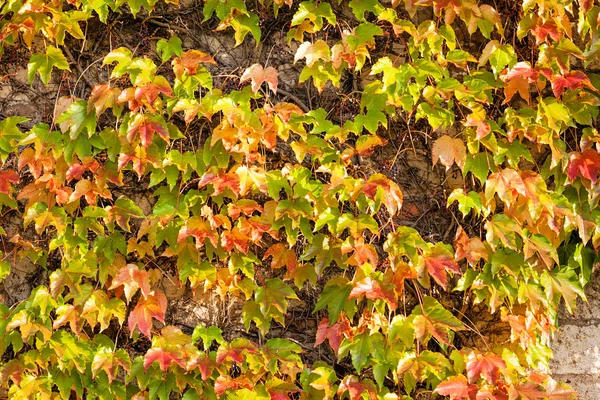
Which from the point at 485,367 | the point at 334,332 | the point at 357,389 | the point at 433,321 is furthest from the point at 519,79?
the point at 357,389

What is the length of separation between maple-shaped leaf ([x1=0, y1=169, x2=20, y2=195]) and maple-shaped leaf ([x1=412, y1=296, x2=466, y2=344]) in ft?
5.39

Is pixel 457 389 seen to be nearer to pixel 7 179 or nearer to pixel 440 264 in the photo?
pixel 440 264

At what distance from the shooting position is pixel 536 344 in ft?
9.04

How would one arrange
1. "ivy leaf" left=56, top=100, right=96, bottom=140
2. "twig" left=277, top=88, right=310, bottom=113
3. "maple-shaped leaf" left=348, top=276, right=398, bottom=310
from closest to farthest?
"maple-shaped leaf" left=348, top=276, right=398, bottom=310, "ivy leaf" left=56, top=100, right=96, bottom=140, "twig" left=277, top=88, right=310, bottom=113

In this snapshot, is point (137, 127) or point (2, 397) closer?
point (137, 127)

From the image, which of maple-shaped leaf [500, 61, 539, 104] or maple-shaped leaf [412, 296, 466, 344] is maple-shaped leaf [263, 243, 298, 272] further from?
maple-shaped leaf [500, 61, 539, 104]

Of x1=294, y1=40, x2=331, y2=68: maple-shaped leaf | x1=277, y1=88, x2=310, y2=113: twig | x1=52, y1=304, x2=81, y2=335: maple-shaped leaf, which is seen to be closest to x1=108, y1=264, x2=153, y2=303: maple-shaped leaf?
x1=52, y1=304, x2=81, y2=335: maple-shaped leaf

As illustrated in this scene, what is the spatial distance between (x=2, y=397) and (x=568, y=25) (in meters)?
2.70

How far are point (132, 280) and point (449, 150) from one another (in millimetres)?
1302

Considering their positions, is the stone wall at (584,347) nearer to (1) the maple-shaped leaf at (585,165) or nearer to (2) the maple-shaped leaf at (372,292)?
(1) the maple-shaped leaf at (585,165)

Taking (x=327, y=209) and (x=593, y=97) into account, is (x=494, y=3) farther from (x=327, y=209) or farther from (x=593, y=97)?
(x=327, y=209)

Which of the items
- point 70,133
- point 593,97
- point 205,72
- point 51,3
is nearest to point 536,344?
point 593,97

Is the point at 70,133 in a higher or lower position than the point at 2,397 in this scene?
higher

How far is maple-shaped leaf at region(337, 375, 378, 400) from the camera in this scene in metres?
2.63
